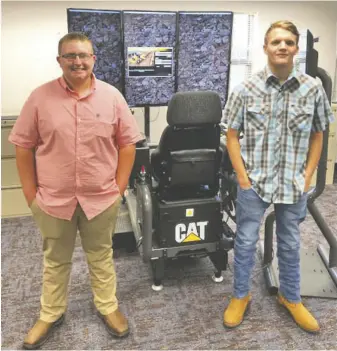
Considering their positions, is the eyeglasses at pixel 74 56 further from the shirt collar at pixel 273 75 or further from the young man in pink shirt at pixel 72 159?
the shirt collar at pixel 273 75

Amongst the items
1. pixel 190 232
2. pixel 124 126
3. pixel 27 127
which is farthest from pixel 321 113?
pixel 27 127

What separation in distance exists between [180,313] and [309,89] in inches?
54.3

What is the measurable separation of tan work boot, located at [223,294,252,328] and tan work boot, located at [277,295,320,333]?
240 mm

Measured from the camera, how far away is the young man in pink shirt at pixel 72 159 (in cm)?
170

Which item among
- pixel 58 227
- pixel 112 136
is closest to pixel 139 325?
pixel 58 227

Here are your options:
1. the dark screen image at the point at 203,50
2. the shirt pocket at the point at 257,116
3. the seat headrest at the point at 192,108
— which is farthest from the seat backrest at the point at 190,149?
the dark screen image at the point at 203,50

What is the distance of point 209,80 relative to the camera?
373 cm

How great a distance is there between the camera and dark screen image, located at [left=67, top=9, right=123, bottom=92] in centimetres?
329

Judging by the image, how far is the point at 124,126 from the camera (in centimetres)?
185

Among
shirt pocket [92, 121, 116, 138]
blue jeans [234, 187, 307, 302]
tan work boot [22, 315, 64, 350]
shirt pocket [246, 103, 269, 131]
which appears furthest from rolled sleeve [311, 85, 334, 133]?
tan work boot [22, 315, 64, 350]

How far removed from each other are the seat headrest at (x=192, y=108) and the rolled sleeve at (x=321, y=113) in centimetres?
55

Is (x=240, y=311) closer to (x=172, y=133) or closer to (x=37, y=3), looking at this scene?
(x=172, y=133)

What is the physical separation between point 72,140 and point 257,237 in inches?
41.3

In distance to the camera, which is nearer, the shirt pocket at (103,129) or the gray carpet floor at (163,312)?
the shirt pocket at (103,129)
